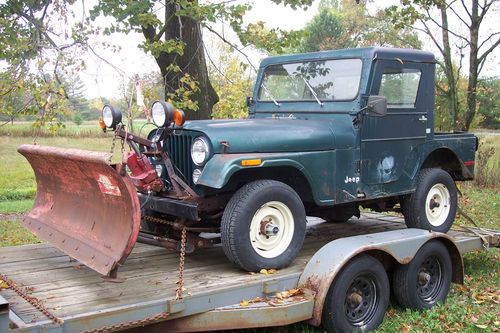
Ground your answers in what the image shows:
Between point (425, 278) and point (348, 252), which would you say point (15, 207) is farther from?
point (348, 252)

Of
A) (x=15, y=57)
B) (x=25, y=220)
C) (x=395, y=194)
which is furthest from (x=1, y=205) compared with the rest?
(x=395, y=194)

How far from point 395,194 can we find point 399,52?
4.76ft

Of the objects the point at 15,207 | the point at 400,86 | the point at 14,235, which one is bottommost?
the point at 15,207

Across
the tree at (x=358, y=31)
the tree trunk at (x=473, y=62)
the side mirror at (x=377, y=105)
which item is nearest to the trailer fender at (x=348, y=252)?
the side mirror at (x=377, y=105)

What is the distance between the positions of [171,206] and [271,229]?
83 centimetres

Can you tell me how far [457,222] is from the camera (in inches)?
341

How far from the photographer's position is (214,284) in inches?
164

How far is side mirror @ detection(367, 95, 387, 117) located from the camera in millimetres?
5340

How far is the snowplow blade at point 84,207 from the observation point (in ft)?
12.8

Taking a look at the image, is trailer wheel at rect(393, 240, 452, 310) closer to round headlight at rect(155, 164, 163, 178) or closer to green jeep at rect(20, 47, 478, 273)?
green jeep at rect(20, 47, 478, 273)

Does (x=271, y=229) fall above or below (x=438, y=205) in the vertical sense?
above

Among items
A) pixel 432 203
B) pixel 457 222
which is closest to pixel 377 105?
pixel 432 203

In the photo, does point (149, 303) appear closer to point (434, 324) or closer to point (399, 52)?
point (434, 324)

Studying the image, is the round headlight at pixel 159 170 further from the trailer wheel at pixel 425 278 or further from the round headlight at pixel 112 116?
the trailer wheel at pixel 425 278
